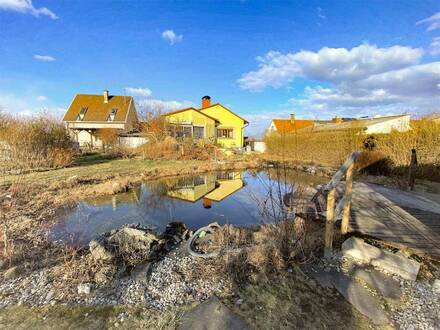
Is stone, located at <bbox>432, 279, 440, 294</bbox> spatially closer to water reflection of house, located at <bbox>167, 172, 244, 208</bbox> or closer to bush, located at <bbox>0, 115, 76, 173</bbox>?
water reflection of house, located at <bbox>167, 172, 244, 208</bbox>

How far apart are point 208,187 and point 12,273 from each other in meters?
7.23

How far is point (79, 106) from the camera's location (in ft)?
88.0

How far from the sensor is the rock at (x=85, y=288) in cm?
269

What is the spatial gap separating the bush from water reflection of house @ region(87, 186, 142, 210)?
6.10 meters

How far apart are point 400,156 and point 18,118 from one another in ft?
60.5

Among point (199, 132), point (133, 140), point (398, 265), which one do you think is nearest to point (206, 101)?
point (199, 132)

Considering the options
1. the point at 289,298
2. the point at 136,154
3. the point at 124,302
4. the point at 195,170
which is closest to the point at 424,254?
the point at 289,298

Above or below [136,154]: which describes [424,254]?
below

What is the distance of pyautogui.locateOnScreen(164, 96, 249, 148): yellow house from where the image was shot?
21531 mm

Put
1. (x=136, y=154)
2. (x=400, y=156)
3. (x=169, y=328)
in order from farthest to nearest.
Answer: (x=136, y=154), (x=400, y=156), (x=169, y=328)

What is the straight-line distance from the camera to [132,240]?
3775 mm

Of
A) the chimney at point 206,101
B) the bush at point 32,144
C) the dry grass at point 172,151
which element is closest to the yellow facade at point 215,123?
the chimney at point 206,101

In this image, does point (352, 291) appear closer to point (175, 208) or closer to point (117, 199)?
point (175, 208)

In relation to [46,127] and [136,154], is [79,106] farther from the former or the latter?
[46,127]
